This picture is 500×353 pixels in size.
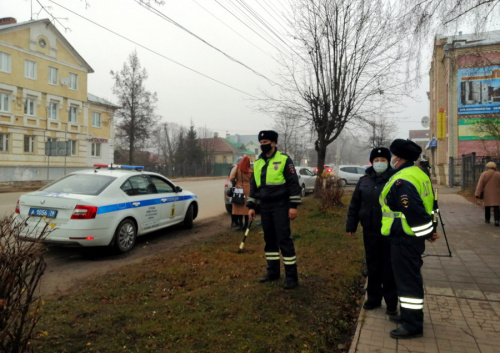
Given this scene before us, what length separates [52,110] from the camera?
31953 mm

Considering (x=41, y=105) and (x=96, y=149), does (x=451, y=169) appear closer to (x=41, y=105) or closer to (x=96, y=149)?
(x=41, y=105)

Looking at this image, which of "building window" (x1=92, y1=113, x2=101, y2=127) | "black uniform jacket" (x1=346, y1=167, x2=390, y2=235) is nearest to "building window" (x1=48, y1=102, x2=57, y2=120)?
"building window" (x1=92, y1=113, x2=101, y2=127)

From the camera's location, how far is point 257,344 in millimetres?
3047

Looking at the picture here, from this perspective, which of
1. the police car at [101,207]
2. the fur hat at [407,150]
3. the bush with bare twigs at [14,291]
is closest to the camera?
the bush with bare twigs at [14,291]

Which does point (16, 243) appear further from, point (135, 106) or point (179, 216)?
point (135, 106)

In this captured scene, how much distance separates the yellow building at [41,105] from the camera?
90.3 feet

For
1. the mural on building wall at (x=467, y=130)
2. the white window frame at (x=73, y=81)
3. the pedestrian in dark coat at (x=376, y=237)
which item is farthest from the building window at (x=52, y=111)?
the pedestrian in dark coat at (x=376, y=237)

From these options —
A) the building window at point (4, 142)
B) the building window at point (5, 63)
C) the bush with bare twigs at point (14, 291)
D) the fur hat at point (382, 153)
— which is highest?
the building window at point (5, 63)

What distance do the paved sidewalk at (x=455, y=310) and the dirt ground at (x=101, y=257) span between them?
3476 mm

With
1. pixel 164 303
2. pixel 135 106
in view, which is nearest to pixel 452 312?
pixel 164 303

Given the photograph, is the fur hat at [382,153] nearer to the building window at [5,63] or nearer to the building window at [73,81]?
Answer: the building window at [5,63]

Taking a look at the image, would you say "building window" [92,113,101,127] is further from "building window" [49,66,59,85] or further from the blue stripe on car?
the blue stripe on car

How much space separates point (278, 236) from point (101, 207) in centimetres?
319

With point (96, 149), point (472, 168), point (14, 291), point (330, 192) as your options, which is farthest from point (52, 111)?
point (14, 291)
